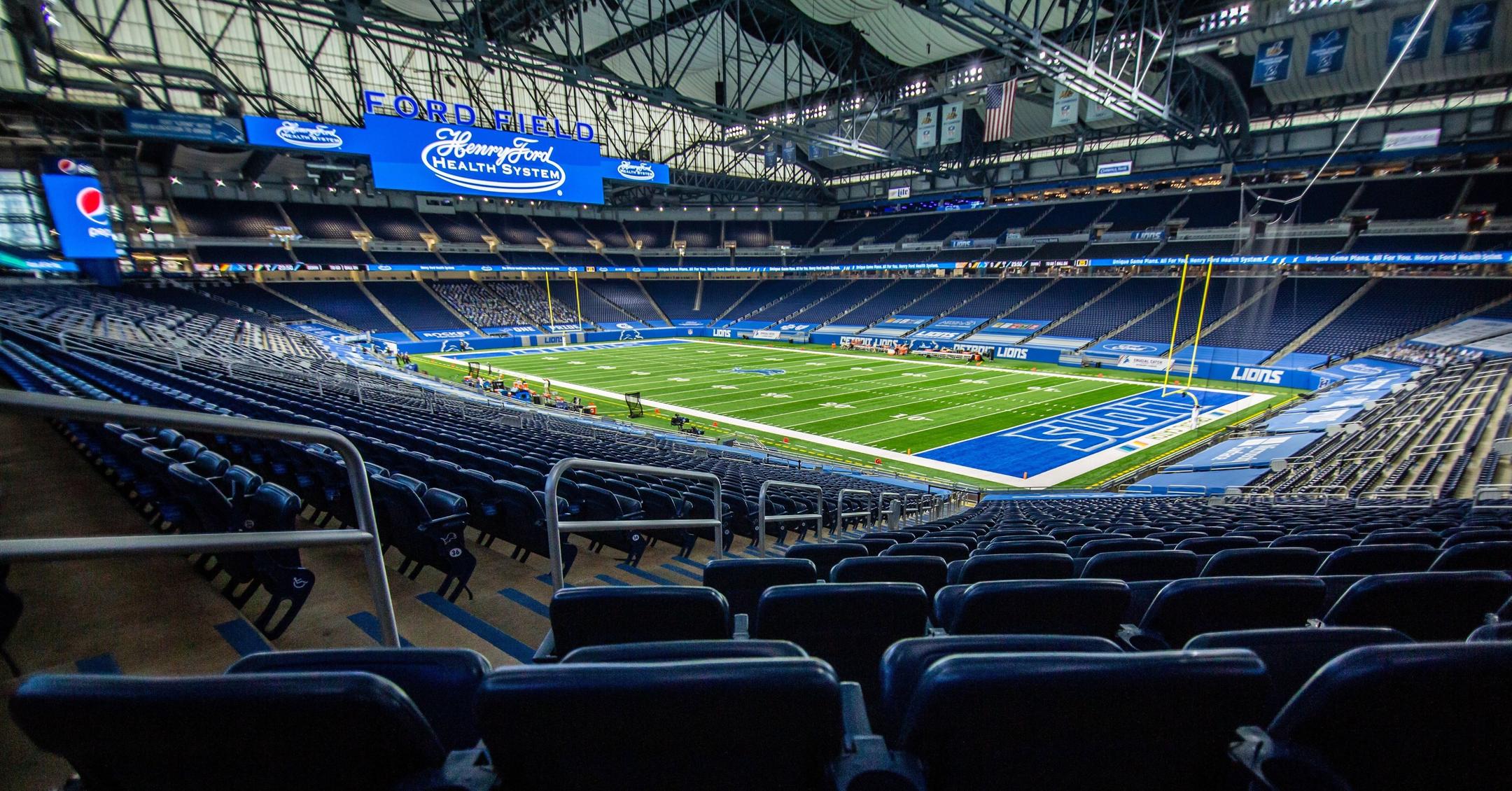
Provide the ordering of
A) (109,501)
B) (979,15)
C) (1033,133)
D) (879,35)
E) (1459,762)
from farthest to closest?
1. (1033,133)
2. (879,35)
3. (979,15)
4. (109,501)
5. (1459,762)

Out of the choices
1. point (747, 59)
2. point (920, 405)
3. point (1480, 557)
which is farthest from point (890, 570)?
point (747, 59)

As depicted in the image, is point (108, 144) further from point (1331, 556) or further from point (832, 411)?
point (1331, 556)

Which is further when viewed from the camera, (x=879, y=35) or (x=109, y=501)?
A: (x=879, y=35)

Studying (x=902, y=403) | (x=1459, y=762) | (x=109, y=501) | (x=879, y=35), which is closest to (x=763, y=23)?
(x=879, y=35)

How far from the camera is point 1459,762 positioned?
121cm

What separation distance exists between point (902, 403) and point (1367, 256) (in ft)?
103

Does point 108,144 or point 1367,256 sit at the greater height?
point 108,144

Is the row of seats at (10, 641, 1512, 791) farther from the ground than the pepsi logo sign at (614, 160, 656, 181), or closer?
closer

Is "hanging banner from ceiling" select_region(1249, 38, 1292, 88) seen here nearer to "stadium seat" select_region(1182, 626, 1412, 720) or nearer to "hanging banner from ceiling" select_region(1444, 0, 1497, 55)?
"hanging banner from ceiling" select_region(1444, 0, 1497, 55)

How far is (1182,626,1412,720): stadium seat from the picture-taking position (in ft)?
5.57

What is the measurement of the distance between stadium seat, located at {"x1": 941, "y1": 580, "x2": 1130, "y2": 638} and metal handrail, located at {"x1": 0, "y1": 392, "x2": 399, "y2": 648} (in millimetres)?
2329

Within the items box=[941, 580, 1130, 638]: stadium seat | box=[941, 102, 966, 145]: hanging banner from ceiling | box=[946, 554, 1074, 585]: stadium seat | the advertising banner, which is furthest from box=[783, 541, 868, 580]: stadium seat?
the advertising banner

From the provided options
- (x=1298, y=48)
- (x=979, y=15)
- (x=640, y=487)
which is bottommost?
(x=640, y=487)

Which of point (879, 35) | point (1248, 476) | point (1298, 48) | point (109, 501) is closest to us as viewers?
point (109, 501)
